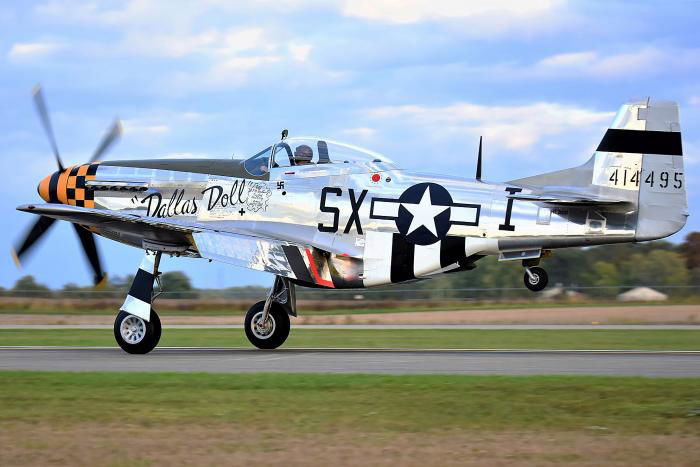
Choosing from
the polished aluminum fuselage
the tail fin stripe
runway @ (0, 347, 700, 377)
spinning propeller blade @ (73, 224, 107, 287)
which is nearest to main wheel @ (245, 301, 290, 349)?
runway @ (0, 347, 700, 377)

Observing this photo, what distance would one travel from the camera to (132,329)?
1767 cm

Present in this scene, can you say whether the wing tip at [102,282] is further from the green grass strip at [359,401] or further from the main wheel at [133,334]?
the green grass strip at [359,401]

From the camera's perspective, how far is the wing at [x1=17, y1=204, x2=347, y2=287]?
17547 millimetres

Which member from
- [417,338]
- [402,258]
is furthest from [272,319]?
[417,338]

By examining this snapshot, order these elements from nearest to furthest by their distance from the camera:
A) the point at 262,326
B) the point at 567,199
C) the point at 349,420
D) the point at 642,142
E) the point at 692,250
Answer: the point at 349,420
the point at 567,199
the point at 642,142
the point at 262,326
the point at 692,250

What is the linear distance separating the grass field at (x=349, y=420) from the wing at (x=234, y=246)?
15.1 ft

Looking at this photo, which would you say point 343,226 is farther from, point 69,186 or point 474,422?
point 474,422

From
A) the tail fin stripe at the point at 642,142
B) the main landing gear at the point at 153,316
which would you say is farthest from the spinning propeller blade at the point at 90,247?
the tail fin stripe at the point at 642,142

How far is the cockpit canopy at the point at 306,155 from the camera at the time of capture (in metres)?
18.1

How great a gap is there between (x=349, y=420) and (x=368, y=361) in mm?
6192

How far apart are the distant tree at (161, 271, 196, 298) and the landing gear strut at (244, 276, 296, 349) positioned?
98.3 ft

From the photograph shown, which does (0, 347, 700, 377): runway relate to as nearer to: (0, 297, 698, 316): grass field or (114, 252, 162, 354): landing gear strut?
(114, 252, 162, 354): landing gear strut

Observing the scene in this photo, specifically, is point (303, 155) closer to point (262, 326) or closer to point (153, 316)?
point (262, 326)

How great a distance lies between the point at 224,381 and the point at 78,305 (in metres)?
34.4
